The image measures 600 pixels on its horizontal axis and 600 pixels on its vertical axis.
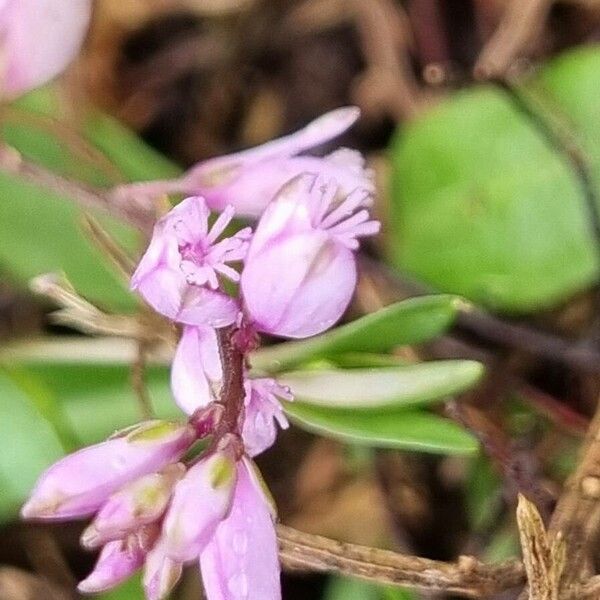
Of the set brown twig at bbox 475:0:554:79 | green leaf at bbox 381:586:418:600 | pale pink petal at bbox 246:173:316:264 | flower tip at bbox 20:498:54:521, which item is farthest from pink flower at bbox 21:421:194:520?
brown twig at bbox 475:0:554:79

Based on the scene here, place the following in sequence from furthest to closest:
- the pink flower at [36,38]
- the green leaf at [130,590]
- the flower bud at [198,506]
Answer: the green leaf at [130,590] → the pink flower at [36,38] → the flower bud at [198,506]

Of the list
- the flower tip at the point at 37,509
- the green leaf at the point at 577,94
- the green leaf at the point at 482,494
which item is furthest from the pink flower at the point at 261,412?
the green leaf at the point at 577,94

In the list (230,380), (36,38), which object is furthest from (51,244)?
(230,380)

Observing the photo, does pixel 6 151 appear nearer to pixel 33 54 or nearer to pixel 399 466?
pixel 33 54

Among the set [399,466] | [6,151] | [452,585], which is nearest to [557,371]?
[399,466]

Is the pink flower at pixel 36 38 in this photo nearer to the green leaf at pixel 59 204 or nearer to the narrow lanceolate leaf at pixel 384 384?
the green leaf at pixel 59 204

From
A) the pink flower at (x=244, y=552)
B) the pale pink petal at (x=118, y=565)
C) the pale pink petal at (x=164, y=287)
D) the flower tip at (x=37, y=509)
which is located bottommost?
the pink flower at (x=244, y=552)
